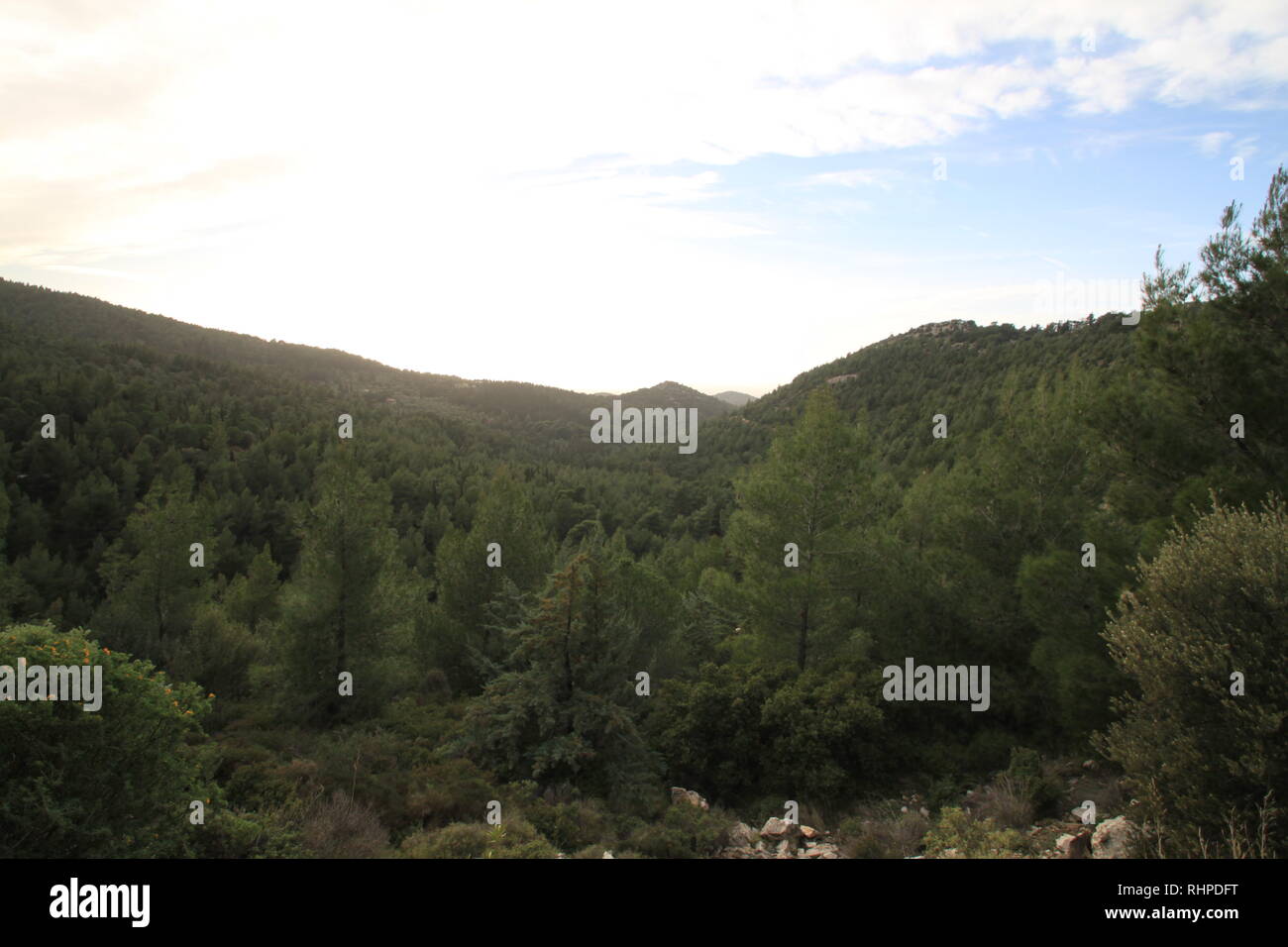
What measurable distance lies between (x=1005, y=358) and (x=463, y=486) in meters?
63.6

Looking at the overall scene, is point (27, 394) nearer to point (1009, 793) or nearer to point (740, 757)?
point (740, 757)

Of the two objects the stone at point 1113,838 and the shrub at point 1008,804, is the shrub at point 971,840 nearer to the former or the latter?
the stone at point 1113,838

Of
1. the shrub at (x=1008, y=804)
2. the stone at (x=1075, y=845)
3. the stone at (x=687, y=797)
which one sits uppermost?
the stone at (x=1075, y=845)

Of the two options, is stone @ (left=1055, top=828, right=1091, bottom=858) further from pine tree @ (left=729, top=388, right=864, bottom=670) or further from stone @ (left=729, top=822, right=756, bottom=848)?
pine tree @ (left=729, top=388, right=864, bottom=670)

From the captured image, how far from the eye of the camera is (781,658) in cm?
1602

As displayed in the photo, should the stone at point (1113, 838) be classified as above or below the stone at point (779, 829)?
above

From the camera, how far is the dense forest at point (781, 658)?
6605 millimetres

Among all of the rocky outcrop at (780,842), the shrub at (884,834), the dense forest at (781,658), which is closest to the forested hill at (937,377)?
the dense forest at (781,658)

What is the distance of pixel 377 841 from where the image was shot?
28.7 feet

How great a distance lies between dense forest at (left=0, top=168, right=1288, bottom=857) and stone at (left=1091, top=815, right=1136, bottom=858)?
0.25 meters

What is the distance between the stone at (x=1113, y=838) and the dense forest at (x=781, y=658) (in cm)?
25

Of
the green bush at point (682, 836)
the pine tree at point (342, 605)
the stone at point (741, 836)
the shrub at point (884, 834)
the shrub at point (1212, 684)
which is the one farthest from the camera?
the pine tree at point (342, 605)

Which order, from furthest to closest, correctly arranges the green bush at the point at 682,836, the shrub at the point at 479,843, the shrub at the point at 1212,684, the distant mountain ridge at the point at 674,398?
the distant mountain ridge at the point at 674,398 < the green bush at the point at 682,836 < the shrub at the point at 479,843 < the shrub at the point at 1212,684

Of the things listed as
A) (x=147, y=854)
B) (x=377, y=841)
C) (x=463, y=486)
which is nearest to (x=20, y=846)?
(x=147, y=854)
